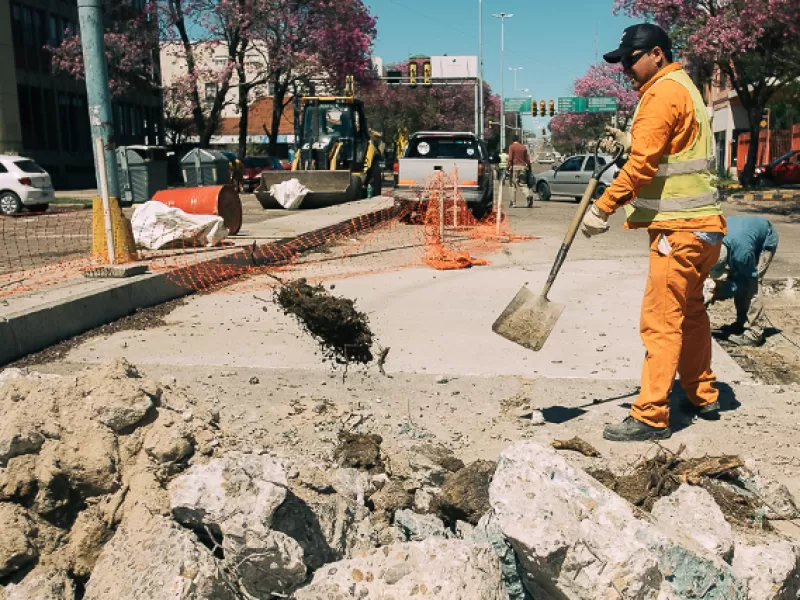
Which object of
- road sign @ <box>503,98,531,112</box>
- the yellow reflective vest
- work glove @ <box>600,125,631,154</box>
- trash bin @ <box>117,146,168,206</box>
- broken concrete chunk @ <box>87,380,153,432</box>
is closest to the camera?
broken concrete chunk @ <box>87,380,153,432</box>

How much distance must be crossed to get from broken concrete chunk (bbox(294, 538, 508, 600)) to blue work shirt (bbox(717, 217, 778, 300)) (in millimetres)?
4353

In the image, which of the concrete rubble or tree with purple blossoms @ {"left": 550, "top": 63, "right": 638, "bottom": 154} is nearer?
the concrete rubble

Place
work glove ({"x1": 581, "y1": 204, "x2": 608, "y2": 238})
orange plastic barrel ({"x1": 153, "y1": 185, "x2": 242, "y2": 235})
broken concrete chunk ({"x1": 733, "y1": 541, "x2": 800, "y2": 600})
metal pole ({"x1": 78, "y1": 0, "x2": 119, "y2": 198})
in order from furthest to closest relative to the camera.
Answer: orange plastic barrel ({"x1": 153, "y1": 185, "x2": 242, "y2": 235}), metal pole ({"x1": 78, "y1": 0, "x2": 119, "y2": 198}), work glove ({"x1": 581, "y1": 204, "x2": 608, "y2": 238}), broken concrete chunk ({"x1": 733, "y1": 541, "x2": 800, "y2": 600})

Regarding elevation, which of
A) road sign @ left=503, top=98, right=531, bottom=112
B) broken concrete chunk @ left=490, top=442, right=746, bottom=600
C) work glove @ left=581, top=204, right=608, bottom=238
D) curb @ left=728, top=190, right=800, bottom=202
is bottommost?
curb @ left=728, top=190, right=800, bottom=202

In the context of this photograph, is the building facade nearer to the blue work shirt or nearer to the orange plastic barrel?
the orange plastic barrel

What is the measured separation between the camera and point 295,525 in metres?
2.65

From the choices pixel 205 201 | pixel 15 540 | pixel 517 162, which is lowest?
pixel 15 540

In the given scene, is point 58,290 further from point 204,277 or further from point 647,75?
point 647,75

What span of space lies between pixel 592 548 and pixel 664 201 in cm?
229

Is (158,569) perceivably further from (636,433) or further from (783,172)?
(783,172)

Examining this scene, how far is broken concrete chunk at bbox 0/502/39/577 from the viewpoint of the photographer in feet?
8.80

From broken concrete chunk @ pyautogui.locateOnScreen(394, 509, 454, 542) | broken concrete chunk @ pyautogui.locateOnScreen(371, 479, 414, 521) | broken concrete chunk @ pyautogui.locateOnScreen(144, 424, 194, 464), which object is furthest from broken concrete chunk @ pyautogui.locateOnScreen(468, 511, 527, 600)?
broken concrete chunk @ pyautogui.locateOnScreen(144, 424, 194, 464)

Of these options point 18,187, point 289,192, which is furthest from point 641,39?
point 18,187

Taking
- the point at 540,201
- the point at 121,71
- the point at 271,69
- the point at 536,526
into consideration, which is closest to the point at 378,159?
the point at 540,201
